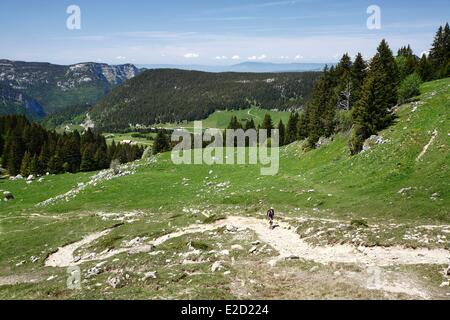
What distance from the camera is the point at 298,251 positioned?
2581 cm

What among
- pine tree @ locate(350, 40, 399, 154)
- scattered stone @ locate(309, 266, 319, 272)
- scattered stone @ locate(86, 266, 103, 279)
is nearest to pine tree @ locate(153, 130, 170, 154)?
pine tree @ locate(350, 40, 399, 154)

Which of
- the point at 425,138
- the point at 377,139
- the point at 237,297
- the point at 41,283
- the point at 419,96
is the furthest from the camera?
the point at 419,96

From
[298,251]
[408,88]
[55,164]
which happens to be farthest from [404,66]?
[55,164]

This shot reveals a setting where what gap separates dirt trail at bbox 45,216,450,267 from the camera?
22.4 metres

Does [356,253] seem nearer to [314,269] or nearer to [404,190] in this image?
[314,269]

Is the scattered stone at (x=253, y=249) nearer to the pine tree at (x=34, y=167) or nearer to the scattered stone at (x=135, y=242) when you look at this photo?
the scattered stone at (x=135, y=242)

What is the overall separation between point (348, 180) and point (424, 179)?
8.73m

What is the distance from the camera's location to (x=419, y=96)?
6012 cm

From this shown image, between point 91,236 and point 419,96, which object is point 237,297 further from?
point 419,96

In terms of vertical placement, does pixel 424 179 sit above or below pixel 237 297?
above

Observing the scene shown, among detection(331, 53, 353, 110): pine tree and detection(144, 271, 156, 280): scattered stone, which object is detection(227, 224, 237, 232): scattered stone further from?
detection(331, 53, 353, 110): pine tree

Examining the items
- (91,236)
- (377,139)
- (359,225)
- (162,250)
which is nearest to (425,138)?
(377,139)

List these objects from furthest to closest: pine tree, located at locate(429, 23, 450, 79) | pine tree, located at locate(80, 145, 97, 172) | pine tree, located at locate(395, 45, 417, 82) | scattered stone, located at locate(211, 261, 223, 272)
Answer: pine tree, located at locate(80, 145, 97, 172) < pine tree, located at locate(429, 23, 450, 79) < pine tree, located at locate(395, 45, 417, 82) < scattered stone, located at locate(211, 261, 223, 272)

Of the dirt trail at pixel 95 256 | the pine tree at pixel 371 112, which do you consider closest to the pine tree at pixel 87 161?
the dirt trail at pixel 95 256
